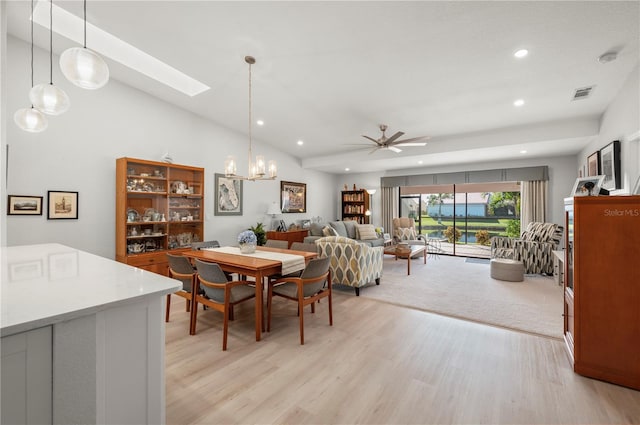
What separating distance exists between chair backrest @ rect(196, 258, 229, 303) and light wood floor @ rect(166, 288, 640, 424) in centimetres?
45

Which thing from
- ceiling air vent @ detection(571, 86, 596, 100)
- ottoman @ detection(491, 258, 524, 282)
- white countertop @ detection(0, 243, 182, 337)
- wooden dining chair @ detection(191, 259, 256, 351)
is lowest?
ottoman @ detection(491, 258, 524, 282)

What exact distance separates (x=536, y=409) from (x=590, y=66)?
361cm

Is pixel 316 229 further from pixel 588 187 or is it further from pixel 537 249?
pixel 588 187

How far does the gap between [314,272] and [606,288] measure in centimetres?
237

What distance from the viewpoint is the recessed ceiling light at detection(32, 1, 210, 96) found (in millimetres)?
3213

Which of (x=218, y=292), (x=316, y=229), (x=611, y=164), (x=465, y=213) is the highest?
(x=611, y=164)

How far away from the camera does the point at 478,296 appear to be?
13.1 ft

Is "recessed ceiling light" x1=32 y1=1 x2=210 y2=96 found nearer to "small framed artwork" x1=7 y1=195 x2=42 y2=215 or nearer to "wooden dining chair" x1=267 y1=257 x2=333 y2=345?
"small framed artwork" x1=7 y1=195 x2=42 y2=215

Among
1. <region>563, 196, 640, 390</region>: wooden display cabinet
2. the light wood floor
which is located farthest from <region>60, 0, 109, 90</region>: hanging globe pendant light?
<region>563, 196, 640, 390</region>: wooden display cabinet

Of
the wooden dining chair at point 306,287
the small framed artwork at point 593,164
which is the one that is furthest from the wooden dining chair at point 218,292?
the small framed artwork at point 593,164

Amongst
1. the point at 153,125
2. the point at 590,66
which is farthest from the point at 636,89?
the point at 153,125

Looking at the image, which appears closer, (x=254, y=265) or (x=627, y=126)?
(x=254, y=265)

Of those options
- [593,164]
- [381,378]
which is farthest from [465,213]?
[381,378]

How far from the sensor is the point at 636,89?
303 centimetres
